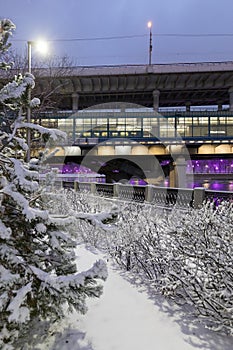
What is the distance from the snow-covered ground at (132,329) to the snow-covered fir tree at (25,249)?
70 centimetres

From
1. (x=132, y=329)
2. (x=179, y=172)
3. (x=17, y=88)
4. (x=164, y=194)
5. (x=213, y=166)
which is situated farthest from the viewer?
(x=213, y=166)

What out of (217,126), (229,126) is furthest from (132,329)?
(229,126)

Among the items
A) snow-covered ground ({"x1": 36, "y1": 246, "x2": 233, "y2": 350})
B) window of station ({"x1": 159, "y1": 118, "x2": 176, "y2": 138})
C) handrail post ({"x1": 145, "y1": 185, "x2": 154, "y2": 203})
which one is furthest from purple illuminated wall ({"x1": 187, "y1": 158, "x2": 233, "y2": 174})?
snow-covered ground ({"x1": 36, "y1": 246, "x2": 233, "y2": 350})

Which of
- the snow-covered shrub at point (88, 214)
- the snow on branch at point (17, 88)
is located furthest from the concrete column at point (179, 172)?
the snow on branch at point (17, 88)

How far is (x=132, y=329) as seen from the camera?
3412 mm

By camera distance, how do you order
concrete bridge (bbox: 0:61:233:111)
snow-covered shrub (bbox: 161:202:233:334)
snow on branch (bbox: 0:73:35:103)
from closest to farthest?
1. snow on branch (bbox: 0:73:35:103)
2. snow-covered shrub (bbox: 161:202:233:334)
3. concrete bridge (bbox: 0:61:233:111)

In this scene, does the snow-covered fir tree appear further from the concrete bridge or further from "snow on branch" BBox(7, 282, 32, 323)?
the concrete bridge

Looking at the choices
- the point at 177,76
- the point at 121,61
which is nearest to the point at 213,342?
the point at 177,76

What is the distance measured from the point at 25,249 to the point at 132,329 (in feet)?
6.30

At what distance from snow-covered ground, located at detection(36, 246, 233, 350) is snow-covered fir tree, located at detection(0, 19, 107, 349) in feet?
2.30

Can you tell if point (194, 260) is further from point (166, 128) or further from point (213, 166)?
point (213, 166)

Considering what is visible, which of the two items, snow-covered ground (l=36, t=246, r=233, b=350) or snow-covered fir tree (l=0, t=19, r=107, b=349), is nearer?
snow-covered fir tree (l=0, t=19, r=107, b=349)

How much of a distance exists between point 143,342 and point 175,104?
160 ft

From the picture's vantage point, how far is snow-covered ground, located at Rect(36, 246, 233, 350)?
3.08m
